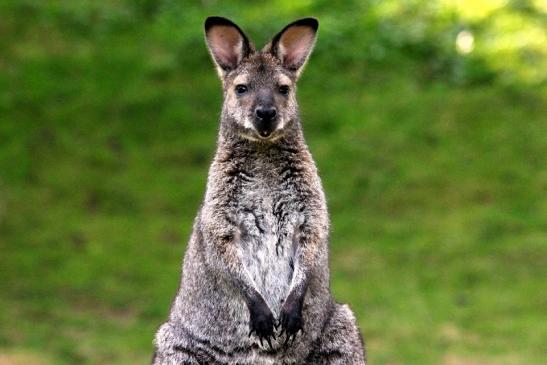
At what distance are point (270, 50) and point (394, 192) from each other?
346 inches

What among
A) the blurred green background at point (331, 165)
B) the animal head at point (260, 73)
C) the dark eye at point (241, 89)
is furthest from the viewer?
the blurred green background at point (331, 165)

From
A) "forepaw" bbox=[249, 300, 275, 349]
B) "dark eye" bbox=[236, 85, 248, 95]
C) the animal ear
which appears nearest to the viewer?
"forepaw" bbox=[249, 300, 275, 349]

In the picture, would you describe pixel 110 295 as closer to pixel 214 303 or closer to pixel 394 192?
Result: pixel 394 192

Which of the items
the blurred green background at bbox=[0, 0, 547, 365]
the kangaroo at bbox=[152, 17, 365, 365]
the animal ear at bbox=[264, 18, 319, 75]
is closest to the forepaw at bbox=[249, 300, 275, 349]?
the kangaroo at bbox=[152, 17, 365, 365]

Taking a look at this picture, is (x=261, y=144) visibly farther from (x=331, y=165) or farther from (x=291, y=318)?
(x=331, y=165)

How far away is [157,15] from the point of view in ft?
66.1

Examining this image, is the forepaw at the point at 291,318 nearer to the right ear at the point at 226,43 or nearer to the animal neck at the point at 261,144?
the animal neck at the point at 261,144

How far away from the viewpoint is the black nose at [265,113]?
316 inches

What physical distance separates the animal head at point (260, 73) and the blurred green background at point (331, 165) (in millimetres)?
5406

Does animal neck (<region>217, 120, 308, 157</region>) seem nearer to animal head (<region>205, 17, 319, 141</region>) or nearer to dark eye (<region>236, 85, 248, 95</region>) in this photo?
animal head (<region>205, 17, 319, 141</region>)

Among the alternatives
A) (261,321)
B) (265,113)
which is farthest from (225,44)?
(261,321)

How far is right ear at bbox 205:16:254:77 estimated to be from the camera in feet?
27.2

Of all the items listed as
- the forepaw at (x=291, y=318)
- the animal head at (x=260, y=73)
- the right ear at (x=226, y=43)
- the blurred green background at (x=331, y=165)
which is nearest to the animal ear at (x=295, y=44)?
the animal head at (x=260, y=73)

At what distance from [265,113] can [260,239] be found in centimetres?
76
